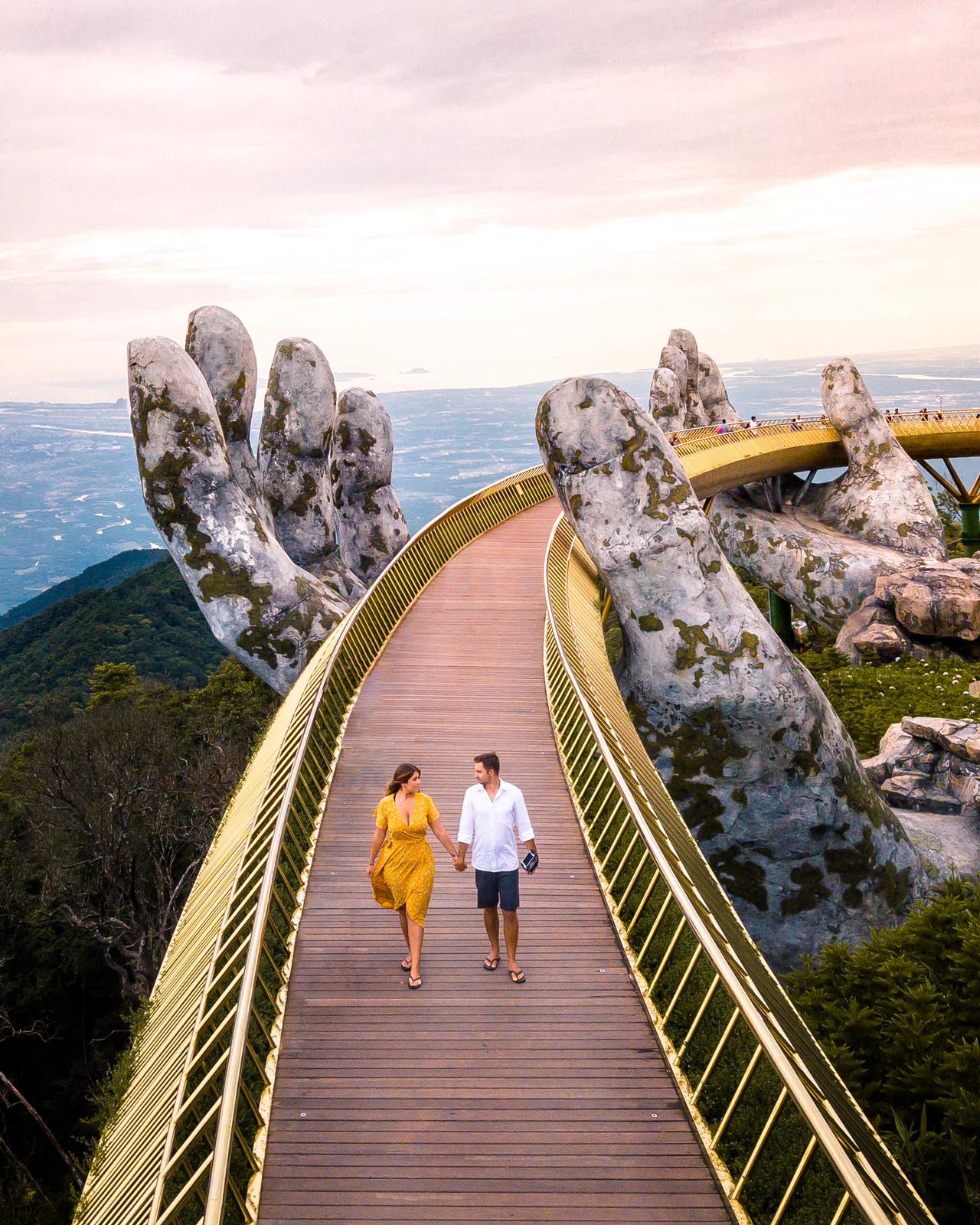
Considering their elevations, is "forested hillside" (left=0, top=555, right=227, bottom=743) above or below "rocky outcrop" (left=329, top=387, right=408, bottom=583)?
below

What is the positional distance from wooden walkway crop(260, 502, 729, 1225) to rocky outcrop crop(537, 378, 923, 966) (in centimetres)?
488

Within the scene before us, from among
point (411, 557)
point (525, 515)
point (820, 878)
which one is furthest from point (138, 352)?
point (820, 878)

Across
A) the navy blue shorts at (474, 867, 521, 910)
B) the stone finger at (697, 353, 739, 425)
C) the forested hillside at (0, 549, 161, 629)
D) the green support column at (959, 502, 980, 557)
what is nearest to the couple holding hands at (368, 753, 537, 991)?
the navy blue shorts at (474, 867, 521, 910)

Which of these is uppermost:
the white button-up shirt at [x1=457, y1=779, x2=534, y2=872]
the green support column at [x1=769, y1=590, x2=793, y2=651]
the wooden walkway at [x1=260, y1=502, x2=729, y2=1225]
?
the white button-up shirt at [x1=457, y1=779, x2=534, y2=872]

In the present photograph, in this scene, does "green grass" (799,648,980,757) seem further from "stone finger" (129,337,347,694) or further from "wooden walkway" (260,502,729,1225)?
"wooden walkway" (260,502,729,1225)

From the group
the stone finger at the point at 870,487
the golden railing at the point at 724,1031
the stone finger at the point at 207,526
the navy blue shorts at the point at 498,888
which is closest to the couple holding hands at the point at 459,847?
the navy blue shorts at the point at 498,888

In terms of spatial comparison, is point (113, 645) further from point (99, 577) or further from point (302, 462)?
point (99, 577)

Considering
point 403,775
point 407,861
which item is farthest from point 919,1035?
point 403,775

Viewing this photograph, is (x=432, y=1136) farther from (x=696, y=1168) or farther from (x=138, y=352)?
(x=138, y=352)

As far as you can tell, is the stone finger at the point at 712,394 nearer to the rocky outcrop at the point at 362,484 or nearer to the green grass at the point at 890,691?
the rocky outcrop at the point at 362,484

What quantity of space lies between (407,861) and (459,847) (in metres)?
0.38

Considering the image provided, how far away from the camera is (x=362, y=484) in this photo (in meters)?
28.7

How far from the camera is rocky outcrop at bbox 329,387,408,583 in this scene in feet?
93.6

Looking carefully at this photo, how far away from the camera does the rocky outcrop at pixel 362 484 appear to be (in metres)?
28.5
